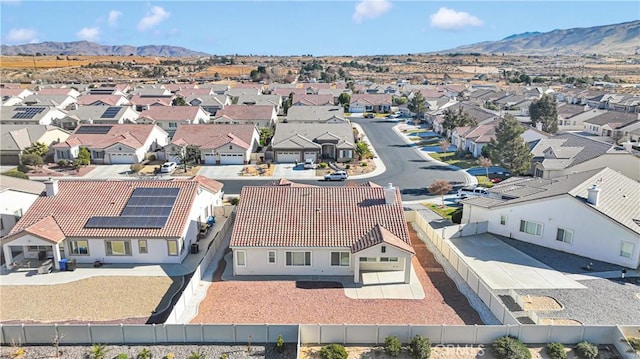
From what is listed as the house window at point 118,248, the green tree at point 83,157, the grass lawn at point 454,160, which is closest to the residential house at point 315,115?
the grass lawn at point 454,160

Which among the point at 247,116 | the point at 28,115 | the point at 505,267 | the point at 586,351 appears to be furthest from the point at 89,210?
the point at 28,115

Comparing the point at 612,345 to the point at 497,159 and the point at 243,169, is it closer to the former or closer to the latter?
the point at 497,159

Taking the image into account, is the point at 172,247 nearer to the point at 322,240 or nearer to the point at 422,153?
the point at 322,240

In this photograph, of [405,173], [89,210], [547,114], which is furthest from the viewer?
[547,114]

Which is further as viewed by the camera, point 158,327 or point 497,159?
point 497,159

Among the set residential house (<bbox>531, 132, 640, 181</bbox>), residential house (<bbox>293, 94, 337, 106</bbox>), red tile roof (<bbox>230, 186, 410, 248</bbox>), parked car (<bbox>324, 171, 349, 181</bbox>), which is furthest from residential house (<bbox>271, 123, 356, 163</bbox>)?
residential house (<bbox>293, 94, 337, 106</bbox>)

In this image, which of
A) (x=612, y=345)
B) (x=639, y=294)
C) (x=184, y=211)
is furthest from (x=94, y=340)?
(x=639, y=294)
